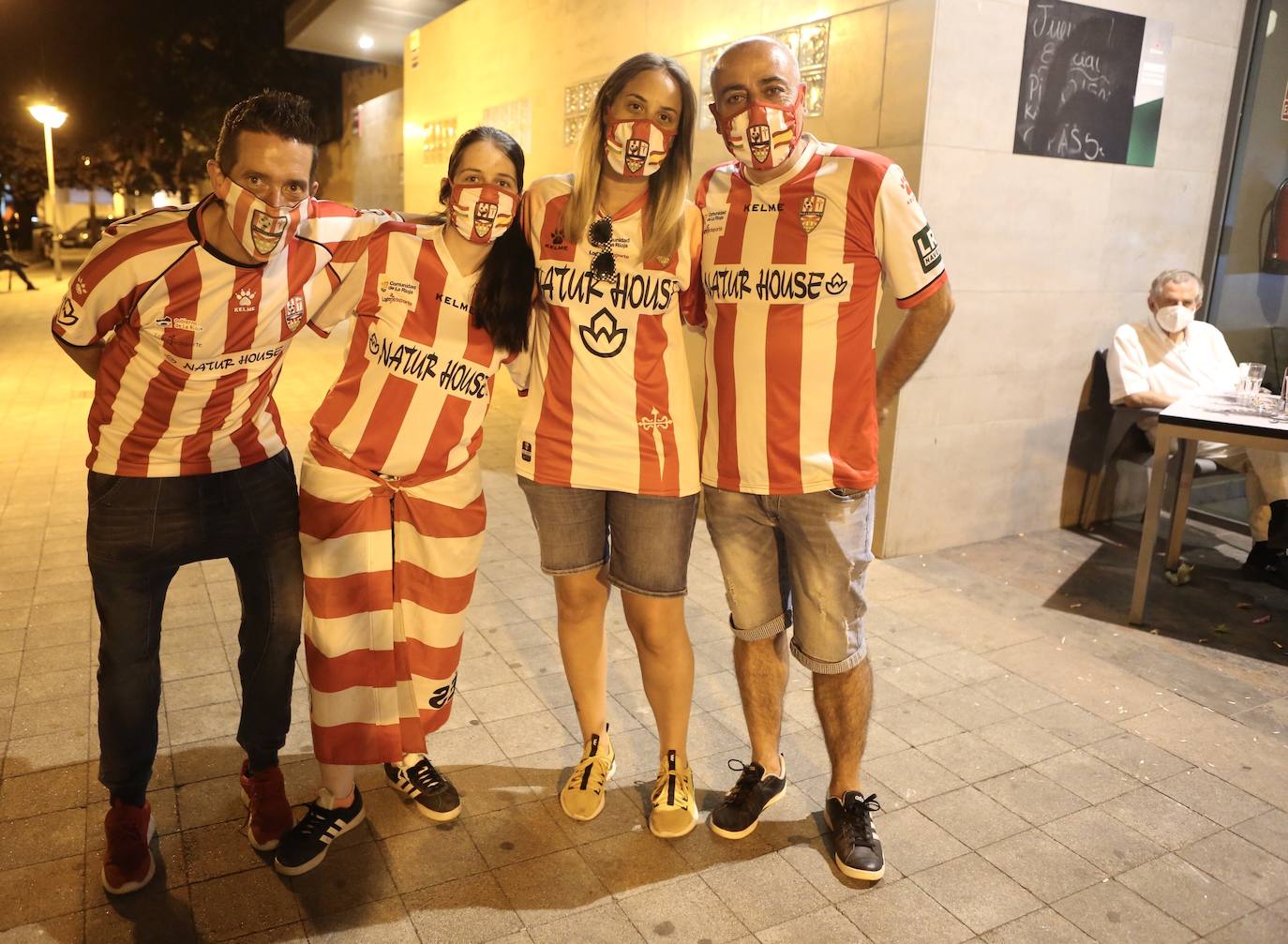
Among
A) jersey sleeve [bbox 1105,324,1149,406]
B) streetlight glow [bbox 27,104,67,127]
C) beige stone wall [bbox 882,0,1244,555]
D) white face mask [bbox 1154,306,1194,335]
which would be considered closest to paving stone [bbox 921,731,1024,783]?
beige stone wall [bbox 882,0,1244,555]

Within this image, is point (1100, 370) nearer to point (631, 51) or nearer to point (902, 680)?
point (902, 680)

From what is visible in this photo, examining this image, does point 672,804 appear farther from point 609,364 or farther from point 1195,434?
point 1195,434

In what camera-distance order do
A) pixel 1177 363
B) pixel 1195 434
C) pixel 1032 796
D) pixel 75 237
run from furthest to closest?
1. pixel 75 237
2. pixel 1177 363
3. pixel 1195 434
4. pixel 1032 796

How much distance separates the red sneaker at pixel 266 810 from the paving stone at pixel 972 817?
1.76m

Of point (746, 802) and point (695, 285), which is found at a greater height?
point (695, 285)

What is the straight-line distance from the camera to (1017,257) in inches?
197

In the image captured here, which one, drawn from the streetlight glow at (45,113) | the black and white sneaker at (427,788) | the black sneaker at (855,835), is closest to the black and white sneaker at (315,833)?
the black and white sneaker at (427,788)

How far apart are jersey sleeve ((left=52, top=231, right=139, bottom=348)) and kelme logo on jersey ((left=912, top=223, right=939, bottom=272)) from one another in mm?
1820

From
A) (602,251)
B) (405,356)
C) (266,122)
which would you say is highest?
(266,122)

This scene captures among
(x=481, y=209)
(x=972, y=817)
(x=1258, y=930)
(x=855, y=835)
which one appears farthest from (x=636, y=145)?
(x=1258, y=930)

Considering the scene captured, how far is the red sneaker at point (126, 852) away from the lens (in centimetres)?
241

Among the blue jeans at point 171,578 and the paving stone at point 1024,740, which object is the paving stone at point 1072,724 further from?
the blue jeans at point 171,578

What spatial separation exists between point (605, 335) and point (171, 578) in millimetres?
1206

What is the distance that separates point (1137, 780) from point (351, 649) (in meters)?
2.37
